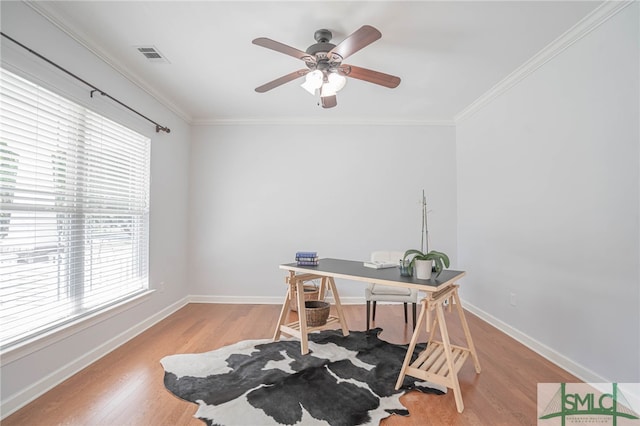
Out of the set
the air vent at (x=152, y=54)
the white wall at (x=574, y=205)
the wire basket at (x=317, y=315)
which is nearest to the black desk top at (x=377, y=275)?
the wire basket at (x=317, y=315)

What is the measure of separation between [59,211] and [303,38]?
226 centimetres

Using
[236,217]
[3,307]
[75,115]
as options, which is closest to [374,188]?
[236,217]

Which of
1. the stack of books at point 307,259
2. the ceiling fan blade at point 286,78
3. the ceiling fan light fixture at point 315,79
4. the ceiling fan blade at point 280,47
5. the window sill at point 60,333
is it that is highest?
the ceiling fan blade at point 280,47

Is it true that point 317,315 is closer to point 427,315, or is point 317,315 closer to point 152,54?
point 427,315

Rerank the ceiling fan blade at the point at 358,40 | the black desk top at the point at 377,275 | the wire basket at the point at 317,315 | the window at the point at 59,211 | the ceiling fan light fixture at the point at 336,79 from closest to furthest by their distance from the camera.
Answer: the ceiling fan blade at the point at 358,40 → the window at the point at 59,211 → the black desk top at the point at 377,275 → the ceiling fan light fixture at the point at 336,79 → the wire basket at the point at 317,315

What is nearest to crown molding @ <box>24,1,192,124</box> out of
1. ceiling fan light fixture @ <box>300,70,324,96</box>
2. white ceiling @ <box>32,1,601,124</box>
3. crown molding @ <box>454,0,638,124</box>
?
white ceiling @ <box>32,1,601,124</box>

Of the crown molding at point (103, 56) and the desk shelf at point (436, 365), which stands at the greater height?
the crown molding at point (103, 56)

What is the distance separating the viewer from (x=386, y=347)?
278cm

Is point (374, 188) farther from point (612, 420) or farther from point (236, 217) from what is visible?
point (612, 420)

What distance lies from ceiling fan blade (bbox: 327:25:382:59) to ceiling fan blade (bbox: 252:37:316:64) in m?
0.17

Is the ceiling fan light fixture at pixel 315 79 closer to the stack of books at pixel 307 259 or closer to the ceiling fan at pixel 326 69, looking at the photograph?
the ceiling fan at pixel 326 69

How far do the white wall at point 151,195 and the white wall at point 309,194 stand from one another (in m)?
0.39

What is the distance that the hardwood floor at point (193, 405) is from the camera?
182 centimetres

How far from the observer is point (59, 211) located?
2.27m
